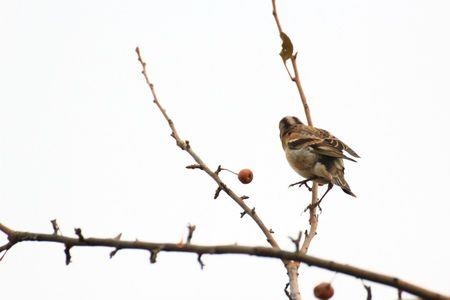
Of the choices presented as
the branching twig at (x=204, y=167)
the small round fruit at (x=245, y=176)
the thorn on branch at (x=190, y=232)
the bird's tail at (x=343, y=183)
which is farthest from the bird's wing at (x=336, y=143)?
the thorn on branch at (x=190, y=232)

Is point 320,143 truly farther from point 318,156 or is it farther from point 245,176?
point 245,176

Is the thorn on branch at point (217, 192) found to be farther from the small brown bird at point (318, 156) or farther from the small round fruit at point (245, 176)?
the small brown bird at point (318, 156)

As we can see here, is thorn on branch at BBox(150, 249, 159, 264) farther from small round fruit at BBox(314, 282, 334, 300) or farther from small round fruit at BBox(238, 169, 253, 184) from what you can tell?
small round fruit at BBox(238, 169, 253, 184)

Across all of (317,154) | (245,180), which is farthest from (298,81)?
(317,154)

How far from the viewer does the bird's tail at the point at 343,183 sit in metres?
7.97

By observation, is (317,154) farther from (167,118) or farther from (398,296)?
(398,296)

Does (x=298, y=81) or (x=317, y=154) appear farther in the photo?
(x=317, y=154)

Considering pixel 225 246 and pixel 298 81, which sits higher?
pixel 298 81

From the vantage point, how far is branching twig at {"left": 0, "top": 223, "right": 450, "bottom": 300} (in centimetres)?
239

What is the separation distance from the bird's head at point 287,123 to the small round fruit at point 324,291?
644 cm

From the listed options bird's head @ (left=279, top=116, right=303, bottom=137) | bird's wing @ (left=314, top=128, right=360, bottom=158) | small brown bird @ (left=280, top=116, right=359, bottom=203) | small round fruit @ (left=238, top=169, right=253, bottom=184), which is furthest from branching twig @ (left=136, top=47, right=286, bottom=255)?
bird's head @ (left=279, top=116, right=303, bottom=137)

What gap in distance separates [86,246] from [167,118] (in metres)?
2.53

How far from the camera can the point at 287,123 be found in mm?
10258

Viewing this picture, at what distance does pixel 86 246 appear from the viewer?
295 cm
